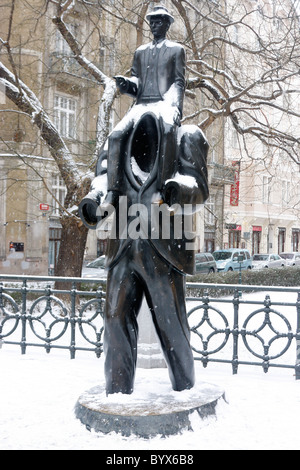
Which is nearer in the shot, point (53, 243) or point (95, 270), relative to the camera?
point (95, 270)

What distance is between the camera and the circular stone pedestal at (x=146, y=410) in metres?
3.83

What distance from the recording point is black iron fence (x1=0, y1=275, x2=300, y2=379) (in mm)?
6641

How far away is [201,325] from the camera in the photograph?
9258 millimetres

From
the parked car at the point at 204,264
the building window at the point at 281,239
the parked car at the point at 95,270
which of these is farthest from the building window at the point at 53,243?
the building window at the point at 281,239

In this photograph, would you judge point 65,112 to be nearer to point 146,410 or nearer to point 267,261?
point 267,261

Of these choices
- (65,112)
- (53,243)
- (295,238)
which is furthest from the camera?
(295,238)

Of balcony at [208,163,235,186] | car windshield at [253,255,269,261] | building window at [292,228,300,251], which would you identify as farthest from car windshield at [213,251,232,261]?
building window at [292,228,300,251]

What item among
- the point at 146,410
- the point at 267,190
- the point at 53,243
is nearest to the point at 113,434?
the point at 146,410

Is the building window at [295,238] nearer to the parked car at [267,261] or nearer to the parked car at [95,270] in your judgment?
the parked car at [267,261]

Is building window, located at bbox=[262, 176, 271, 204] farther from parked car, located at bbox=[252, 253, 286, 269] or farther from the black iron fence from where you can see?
parked car, located at bbox=[252, 253, 286, 269]

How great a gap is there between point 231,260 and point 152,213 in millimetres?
25499

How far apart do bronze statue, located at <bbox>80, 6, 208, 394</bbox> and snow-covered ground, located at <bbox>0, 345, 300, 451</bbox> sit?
46cm

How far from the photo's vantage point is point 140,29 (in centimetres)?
1209
